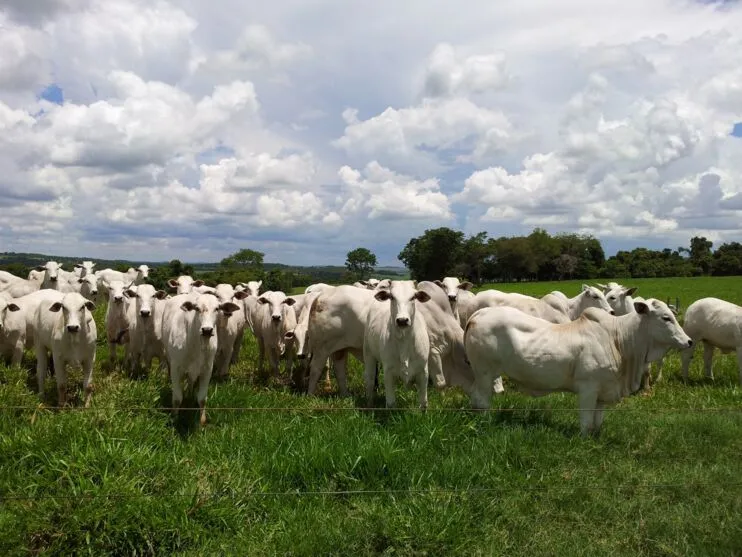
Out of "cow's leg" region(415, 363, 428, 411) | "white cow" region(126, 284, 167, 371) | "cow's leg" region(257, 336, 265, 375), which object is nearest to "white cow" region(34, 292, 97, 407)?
"white cow" region(126, 284, 167, 371)

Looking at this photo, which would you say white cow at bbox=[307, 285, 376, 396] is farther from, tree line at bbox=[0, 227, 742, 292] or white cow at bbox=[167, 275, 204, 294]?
tree line at bbox=[0, 227, 742, 292]

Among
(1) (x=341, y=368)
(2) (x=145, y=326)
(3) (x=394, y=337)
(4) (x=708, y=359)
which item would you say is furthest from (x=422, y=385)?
(4) (x=708, y=359)

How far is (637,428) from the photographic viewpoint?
774cm

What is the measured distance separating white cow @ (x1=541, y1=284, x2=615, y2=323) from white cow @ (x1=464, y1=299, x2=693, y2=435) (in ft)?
16.6

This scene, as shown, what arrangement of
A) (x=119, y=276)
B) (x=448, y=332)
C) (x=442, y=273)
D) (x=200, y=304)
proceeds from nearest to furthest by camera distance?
1. (x=200, y=304)
2. (x=448, y=332)
3. (x=119, y=276)
4. (x=442, y=273)

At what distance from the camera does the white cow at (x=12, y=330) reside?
1020 cm

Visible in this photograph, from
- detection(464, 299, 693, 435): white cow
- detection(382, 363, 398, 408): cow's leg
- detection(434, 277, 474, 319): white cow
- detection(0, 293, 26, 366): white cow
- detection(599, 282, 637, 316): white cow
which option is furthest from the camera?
detection(599, 282, 637, 316): white cow

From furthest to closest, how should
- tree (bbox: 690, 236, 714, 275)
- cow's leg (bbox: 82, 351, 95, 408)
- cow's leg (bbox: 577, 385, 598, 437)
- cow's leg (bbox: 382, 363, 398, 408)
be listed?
tree (bbox: 690, 236, 714, 275) < cow's leg (bbox: 82, 351, 95, 408) < cow's leg (bbox: 382, 363, 398, 408) < cow's leg (bbox: 577, 385, 598, 437)

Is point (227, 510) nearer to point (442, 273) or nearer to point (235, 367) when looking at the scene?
point (235, 367)

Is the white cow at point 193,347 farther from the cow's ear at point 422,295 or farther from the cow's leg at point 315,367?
the cow's ear at point 422,295

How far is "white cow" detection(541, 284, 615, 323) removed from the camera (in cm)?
1340

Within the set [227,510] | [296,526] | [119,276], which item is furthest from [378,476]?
[119,276]

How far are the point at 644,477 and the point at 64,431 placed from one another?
6251 mm

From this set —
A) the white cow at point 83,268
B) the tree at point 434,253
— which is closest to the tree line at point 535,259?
the tree at point 434,253
